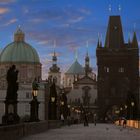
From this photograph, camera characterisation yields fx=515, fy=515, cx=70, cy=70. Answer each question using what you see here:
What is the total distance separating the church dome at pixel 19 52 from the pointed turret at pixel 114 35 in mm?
25345

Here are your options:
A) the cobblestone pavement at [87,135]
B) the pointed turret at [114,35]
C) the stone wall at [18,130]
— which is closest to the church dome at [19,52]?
the pointed turret at [114,35]

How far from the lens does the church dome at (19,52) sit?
176m

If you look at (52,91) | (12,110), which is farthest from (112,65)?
(12,110)

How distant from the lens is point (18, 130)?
32.4 metres

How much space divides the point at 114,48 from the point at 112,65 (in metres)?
5.94

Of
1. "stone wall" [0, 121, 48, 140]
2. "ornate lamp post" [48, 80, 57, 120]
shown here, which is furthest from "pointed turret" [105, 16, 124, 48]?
"stone wall" [0, 121, 48, 140]

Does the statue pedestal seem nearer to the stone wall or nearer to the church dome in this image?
the stone wall

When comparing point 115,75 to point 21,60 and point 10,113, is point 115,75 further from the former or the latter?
point 10,113

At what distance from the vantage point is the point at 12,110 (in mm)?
36906

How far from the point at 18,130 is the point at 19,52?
478 ft

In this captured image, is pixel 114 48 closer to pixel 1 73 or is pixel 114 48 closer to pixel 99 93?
pixel 99 93

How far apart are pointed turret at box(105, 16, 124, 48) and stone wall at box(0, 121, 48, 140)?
130 metres

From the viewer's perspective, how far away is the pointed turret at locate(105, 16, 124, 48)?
176 metres

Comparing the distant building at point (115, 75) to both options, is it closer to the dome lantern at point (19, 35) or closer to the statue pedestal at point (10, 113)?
the dome lantern at point (19, 35)
